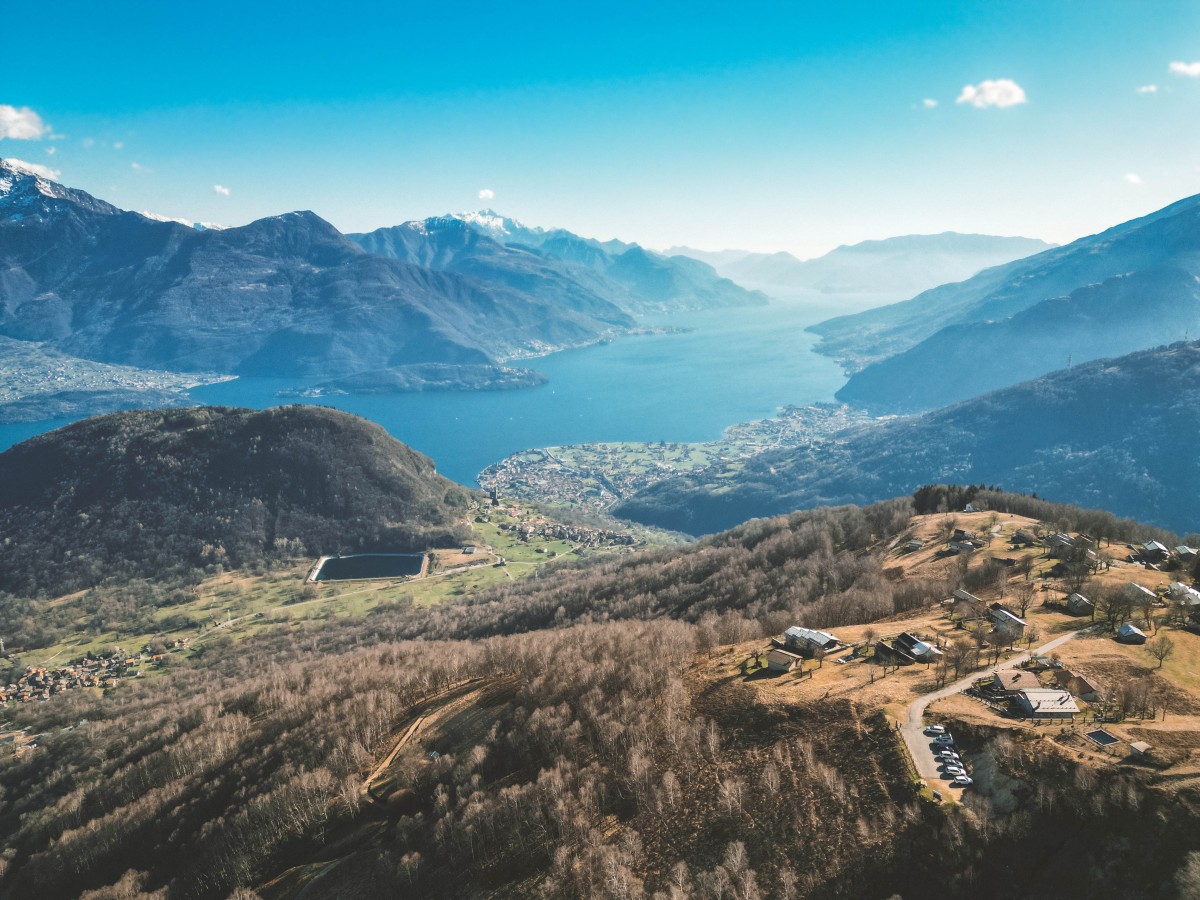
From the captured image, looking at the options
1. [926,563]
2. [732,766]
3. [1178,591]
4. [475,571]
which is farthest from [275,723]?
[475,571]

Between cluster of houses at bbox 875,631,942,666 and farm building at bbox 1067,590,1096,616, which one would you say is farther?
farm building at bbox 1067,590,1096,616

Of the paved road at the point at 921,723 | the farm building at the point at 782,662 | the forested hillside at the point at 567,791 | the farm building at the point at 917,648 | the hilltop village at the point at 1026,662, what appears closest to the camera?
the forested hillside at the point at 567,791

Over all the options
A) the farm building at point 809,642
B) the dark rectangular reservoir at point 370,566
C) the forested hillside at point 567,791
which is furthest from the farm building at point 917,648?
the dark rectangular reservoir at point 370,566

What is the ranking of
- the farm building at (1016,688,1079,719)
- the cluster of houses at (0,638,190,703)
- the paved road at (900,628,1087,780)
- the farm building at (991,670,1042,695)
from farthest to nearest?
the cluster of houses at (0,638,190,703), the farm building at (991,670,1042,695), the farm building at (1016,688,1079,719), the paved road at (900,628,1087,780)

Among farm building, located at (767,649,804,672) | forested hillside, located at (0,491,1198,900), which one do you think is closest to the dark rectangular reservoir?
forested hillside, located at (0,491,1198,900)

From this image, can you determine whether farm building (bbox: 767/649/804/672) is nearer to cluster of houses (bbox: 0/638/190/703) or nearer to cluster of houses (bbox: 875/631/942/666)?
cluster of houses (bbox: 875/631/942/666)

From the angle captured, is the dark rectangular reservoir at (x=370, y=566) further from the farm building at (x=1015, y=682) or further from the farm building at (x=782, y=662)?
the farm building at (x=1015, y=682)

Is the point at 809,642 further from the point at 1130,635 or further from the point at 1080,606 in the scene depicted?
the point at 1080,606
